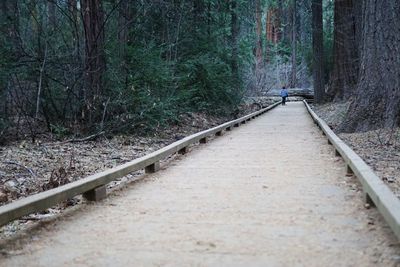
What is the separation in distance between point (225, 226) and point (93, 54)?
328 inches

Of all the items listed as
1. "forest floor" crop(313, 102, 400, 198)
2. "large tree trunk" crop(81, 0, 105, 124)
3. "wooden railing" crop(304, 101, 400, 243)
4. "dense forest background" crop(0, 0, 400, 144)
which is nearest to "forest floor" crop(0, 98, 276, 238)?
"dense forest background" crop(0, 0, 400, 144)

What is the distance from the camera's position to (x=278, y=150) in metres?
9.55

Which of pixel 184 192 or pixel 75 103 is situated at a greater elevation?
pixel 75 103

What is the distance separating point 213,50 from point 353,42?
28.3 feet

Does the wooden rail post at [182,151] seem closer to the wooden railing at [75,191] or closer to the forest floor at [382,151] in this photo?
the wooden railing at [75,191]

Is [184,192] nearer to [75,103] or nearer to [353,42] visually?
[75,103]

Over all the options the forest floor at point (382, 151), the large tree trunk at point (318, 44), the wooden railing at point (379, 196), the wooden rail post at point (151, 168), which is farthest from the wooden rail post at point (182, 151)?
the large tree trunk at point (318, 44)

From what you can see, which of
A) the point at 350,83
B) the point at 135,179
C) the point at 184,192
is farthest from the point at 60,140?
the point at 350,83

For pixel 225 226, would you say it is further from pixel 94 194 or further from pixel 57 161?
pixel 57 161

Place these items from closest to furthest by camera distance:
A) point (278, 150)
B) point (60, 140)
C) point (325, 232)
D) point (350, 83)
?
point (325, 232) → point (278, 150) → point (60, 140) → point (350, 83)

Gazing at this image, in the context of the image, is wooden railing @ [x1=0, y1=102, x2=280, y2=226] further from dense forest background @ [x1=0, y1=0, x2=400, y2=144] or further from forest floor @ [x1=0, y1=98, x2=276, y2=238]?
dense forest background @ [x1=0, y1=0, x2=400, y2=144]

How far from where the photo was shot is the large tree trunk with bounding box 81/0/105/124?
11177mm

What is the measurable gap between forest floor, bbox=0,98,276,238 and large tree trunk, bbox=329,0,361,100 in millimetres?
13111

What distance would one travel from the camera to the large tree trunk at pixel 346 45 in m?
22.8
